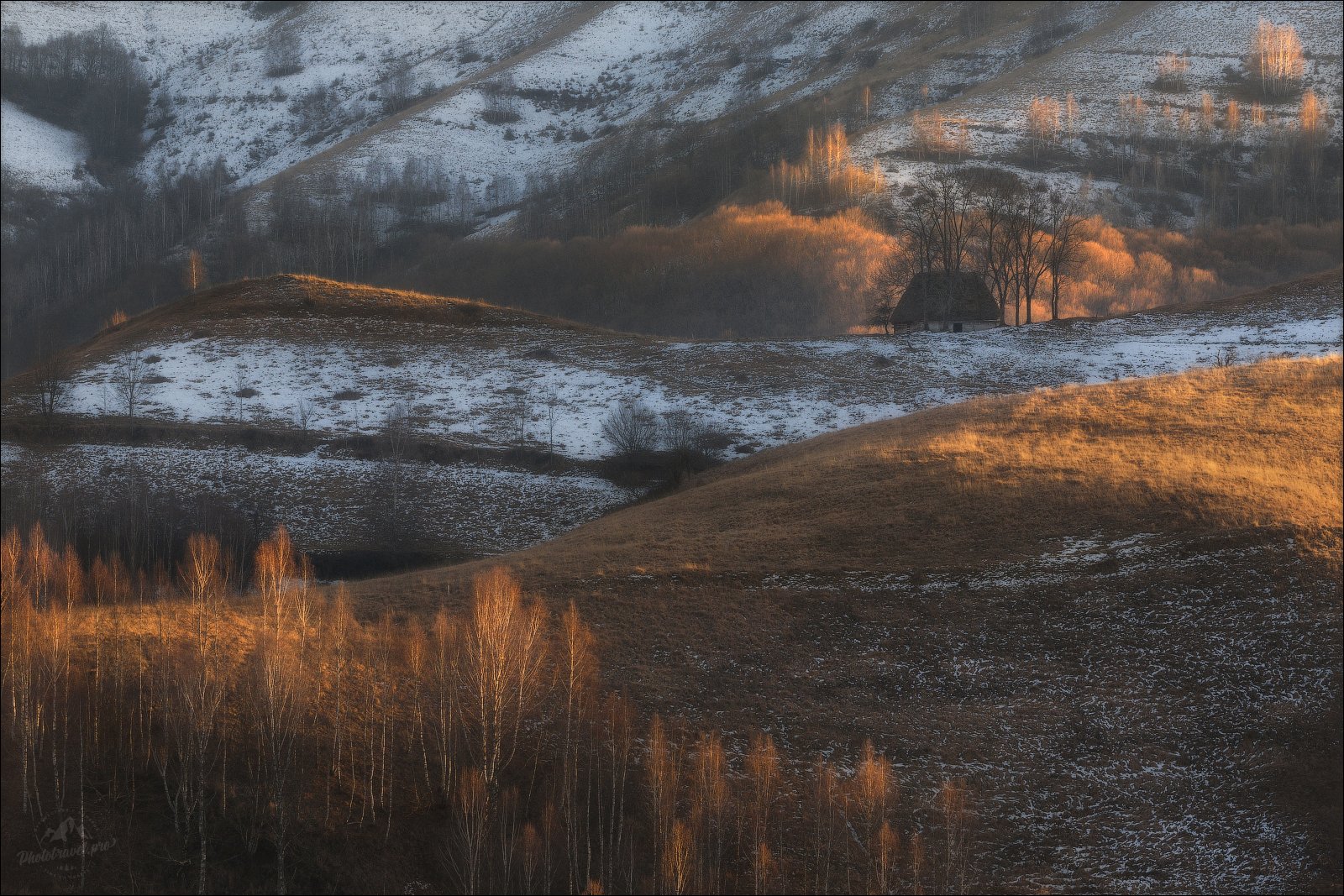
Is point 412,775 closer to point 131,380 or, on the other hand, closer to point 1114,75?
point 131,380

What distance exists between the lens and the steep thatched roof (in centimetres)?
7338

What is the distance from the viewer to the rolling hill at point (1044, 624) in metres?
22.0

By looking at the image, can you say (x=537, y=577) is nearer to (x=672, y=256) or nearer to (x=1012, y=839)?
(x=1012, y=839)

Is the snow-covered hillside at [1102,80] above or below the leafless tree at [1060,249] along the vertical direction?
above

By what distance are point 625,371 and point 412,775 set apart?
40.8 meters

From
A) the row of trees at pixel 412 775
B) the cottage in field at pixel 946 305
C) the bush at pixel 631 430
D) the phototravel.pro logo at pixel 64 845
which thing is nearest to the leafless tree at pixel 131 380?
the bush at pixel 631 430

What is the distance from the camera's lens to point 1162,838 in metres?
21.4

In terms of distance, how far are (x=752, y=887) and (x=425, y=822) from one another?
19.9 ft

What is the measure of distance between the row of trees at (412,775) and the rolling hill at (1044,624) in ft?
5.66

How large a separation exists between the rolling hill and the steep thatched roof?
33.1m

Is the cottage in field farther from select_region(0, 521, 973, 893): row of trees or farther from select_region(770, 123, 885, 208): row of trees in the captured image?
select_region(0, 521, 973, 893): row of trees

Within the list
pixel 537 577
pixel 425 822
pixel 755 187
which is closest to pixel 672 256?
pixel 755 187

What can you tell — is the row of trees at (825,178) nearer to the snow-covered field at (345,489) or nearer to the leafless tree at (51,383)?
the snow-covered field at (345,489)

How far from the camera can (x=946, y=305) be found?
73.3 meters
